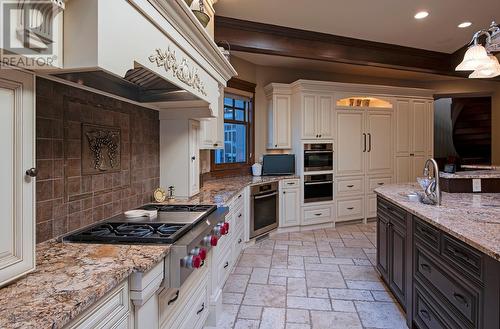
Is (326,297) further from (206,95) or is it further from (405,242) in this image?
(206,95)

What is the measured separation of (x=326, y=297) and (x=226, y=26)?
3.20 meters

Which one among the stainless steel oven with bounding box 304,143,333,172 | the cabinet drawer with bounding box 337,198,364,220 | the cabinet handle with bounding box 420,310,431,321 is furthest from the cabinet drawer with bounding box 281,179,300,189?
the cabinet handle with bounding box 420,310,431,321

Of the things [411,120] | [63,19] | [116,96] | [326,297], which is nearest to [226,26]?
[116,96]

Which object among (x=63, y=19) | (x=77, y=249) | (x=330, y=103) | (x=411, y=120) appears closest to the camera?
(x=63, y=19)

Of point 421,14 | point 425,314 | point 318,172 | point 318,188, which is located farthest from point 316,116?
point 425,314

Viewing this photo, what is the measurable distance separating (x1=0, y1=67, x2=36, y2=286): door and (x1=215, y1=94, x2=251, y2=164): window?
3.30 meters

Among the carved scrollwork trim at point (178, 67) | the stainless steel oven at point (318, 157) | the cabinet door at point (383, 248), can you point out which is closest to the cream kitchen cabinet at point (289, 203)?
the stainless steel oven at point (318, 157)

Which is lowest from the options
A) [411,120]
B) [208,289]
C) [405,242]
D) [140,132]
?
[208,289]

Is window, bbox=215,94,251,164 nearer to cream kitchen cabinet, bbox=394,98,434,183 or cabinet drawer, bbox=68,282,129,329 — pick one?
cream kitchen cabinet, bbox=394,98,434,183

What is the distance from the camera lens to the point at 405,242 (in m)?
2.21

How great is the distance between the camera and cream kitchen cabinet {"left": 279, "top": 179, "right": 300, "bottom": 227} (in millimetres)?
4582

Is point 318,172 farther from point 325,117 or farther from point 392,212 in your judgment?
point 392,212

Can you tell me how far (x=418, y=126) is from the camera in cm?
547

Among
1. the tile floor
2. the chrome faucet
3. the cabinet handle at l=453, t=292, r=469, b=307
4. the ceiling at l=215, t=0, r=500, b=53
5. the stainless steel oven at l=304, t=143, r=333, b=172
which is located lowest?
the tile floor
